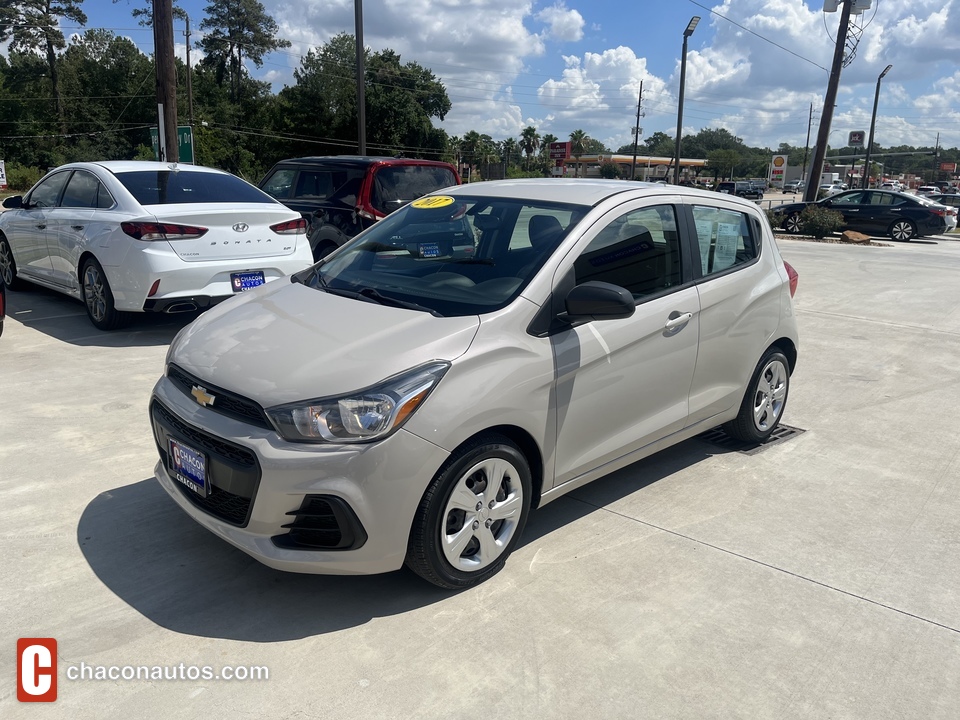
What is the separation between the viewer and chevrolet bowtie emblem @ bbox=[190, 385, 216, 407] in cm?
322

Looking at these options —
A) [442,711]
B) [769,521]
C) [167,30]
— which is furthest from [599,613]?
[167,30]

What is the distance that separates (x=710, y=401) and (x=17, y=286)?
860cm

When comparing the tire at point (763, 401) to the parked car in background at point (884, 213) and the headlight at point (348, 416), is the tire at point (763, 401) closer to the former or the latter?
the headlight at point (348, 416)

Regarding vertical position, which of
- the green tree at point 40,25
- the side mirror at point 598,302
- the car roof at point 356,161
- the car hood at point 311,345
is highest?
the green tree at point 40,25

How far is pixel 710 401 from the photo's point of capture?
4.59 metres

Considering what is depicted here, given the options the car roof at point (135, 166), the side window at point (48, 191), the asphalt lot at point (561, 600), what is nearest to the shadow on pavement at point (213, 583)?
the asphalt lot at point (561, 600)

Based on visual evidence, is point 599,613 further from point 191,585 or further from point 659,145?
point 659,145

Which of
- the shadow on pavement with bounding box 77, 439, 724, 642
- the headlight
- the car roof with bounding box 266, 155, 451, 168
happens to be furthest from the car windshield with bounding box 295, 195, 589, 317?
the car roof with bounding box 266, 155, 451, 168

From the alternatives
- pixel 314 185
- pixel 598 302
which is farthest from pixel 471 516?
pixel 314 185

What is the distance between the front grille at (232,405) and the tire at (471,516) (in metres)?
0.71

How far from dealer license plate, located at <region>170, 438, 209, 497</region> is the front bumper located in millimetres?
69

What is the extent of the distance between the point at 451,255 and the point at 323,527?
5.39ft

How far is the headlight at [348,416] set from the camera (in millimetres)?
2949

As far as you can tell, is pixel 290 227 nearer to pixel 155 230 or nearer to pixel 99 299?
pixel 155 230
